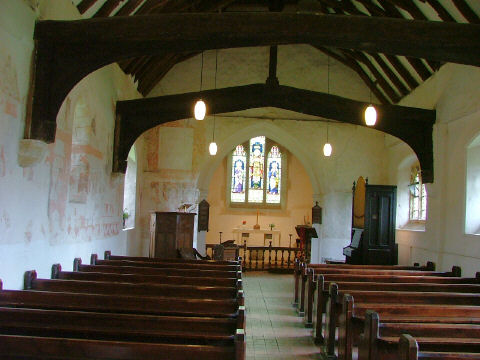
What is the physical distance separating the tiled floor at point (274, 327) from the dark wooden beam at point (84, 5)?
4.78 meters

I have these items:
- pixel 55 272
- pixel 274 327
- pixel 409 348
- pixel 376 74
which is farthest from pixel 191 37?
pixel 376 74

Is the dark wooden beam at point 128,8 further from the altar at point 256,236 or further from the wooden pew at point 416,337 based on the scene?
the altar at point 256,236

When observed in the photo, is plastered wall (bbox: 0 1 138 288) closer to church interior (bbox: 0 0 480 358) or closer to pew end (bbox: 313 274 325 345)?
church interior (bbox: 0 0 480 358)

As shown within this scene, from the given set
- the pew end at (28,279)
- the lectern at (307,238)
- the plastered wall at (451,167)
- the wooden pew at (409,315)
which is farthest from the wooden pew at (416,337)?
→ the lectern at (307,238)

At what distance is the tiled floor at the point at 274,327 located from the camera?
16.9ft

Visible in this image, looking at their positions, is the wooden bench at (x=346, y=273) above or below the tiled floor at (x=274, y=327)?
above

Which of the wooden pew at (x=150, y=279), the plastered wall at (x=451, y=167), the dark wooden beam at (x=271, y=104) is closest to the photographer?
the wooden pew at (x=150, y=279)

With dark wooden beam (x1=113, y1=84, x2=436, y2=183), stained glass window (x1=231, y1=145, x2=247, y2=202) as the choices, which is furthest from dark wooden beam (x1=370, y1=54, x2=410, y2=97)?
stained glass window (x1=231, y1=145, x2=247, y2=202)

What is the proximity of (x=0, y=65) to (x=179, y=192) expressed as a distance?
296 inches

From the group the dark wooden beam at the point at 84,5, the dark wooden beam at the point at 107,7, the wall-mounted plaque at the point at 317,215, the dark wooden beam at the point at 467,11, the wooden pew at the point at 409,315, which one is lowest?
the wooden pew at the point at 409,315

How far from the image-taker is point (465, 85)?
7660 mm

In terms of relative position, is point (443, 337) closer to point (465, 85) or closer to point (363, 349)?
point (363, 349)

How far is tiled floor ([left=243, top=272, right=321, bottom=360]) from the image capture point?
16.9 feet

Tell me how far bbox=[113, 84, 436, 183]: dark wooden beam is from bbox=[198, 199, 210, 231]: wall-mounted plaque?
3.89m
